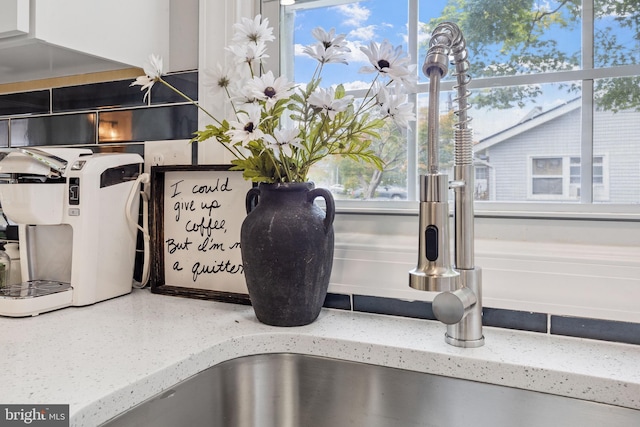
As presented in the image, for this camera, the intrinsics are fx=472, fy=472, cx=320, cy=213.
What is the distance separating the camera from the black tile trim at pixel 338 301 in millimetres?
1045

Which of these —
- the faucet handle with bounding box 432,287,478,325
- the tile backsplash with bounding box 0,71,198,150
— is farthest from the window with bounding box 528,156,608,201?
the tile backsplash with bounding box 0,71,198,150

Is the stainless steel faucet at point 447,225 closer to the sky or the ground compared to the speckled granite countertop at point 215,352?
closer to the sky

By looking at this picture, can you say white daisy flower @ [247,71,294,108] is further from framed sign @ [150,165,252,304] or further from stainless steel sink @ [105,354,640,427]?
stainless steel sink @ [105,354,640,427]

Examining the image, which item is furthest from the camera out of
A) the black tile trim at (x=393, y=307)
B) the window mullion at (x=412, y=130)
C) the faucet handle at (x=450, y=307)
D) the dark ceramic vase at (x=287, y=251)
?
the window mullion at (x=412, y=130)

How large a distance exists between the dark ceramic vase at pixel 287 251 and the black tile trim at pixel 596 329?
1.44ft

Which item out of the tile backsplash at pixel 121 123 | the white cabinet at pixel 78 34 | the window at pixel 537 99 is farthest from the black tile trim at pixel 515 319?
the white cabinet at pixel 78 34

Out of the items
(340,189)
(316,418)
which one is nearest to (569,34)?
(340,189)

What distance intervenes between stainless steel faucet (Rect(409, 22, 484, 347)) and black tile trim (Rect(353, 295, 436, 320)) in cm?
14

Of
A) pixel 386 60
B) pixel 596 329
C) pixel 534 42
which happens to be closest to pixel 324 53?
pixel 386 60

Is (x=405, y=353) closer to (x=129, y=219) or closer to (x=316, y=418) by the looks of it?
(x=316, y=418)

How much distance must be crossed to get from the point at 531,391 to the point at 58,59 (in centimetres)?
128

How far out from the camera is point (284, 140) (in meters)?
0.81

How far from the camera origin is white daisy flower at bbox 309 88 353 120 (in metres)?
0.82

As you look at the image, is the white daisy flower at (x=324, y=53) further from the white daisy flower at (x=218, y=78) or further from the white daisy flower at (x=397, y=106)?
the white daisy flower at (x=218, y=78)
